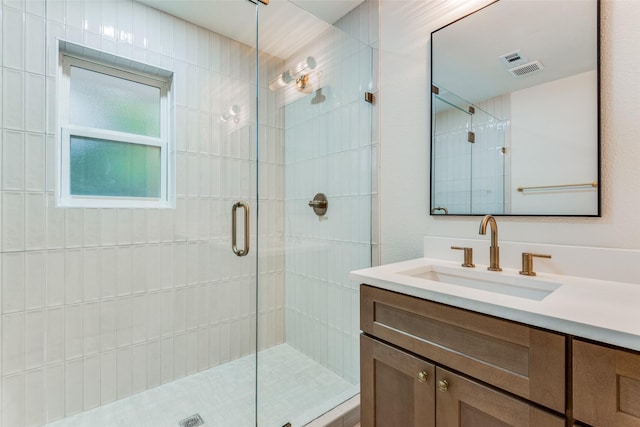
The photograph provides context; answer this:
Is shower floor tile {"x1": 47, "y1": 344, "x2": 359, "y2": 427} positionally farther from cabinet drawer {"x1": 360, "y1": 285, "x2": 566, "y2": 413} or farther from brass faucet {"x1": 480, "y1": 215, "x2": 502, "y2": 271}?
brass faucet {"x1": 480, "y1": 215, "x2": 502, "y2": 271}

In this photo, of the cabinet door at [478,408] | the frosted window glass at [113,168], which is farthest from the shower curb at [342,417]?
the frosted window glass at [113,168]

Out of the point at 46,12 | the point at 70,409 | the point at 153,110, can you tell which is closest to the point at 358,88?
the point at 153,110

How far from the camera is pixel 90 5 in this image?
1569 millimetres

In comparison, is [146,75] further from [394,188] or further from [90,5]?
[394,188]

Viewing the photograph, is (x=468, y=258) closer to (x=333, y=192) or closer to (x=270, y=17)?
(x=333, y=192)

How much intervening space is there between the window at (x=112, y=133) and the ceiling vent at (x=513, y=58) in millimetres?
1855

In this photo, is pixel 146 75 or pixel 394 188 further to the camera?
pixel 146 75

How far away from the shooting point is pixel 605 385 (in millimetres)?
579

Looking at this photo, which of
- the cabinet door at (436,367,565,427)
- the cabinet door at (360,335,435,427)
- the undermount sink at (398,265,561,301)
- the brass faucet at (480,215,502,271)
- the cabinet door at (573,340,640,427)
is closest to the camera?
the cabinet door at (573,340,640,427)

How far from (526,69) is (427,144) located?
48 centimetres

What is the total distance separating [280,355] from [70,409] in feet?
3.77

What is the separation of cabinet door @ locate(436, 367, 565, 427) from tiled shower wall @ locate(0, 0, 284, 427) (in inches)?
54.0

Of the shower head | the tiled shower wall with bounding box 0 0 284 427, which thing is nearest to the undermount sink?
the tiled shower wall with bounding box 0 0 284 427

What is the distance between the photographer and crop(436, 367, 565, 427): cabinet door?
670mm
